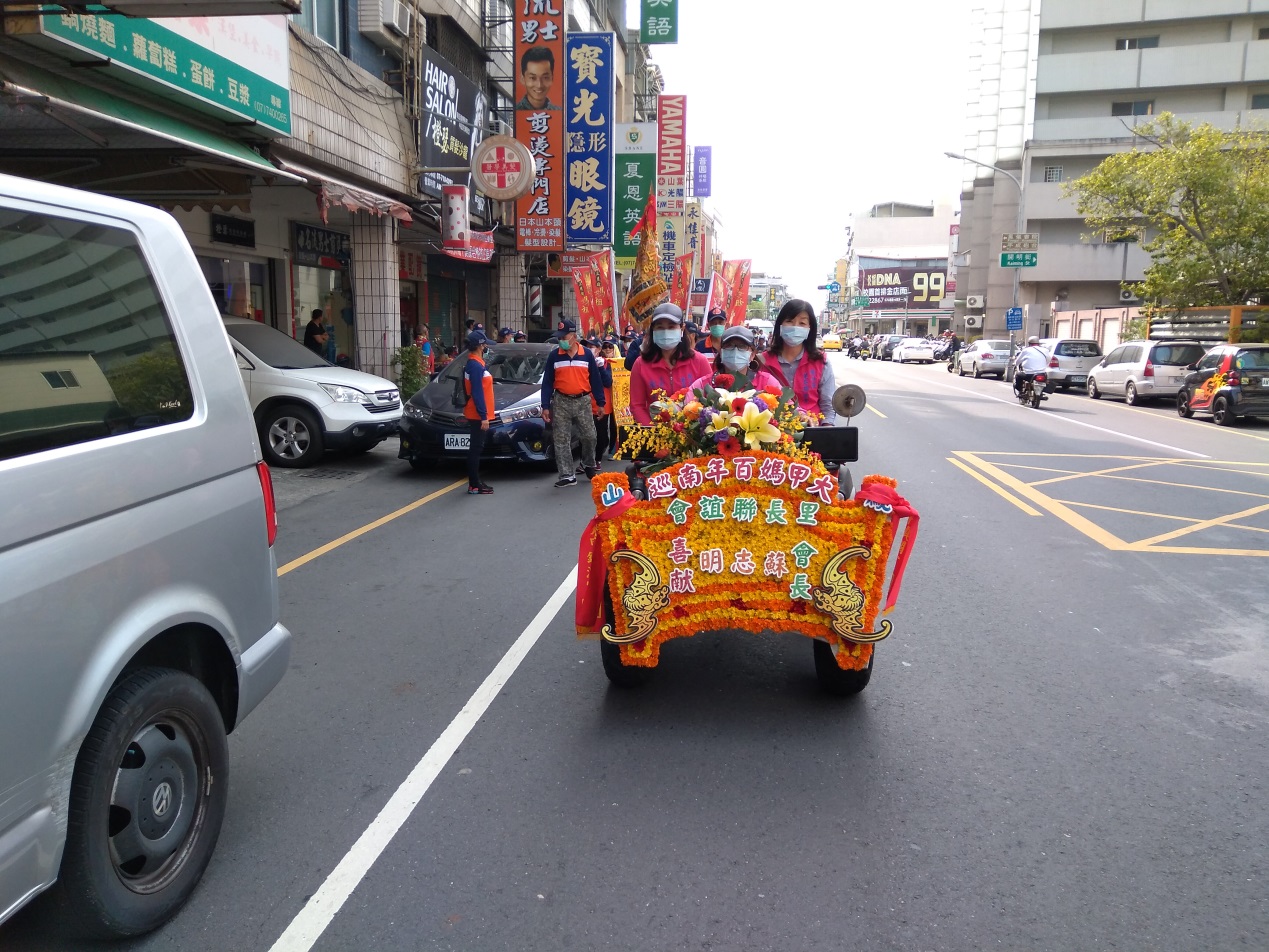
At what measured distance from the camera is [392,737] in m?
4.27

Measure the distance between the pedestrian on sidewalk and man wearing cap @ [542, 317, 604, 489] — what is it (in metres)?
0.66

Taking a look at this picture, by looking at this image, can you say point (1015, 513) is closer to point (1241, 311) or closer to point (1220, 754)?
point (1220, 754)

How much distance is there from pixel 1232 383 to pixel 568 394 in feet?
47.4

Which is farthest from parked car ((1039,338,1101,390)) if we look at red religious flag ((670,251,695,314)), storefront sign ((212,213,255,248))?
storefront sign ((212,213,255,248))

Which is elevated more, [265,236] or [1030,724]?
[265,236]

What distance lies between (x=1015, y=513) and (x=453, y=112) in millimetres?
15328

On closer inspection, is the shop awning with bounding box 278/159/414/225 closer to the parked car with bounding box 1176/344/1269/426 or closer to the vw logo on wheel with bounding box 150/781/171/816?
the vw logo on wheel with bounding box 150/781/171/816

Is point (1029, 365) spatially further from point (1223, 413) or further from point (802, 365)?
point (802, 365)

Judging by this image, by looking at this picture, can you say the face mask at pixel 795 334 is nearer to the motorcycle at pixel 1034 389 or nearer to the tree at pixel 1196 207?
the motorcycle at pixel 1034 389

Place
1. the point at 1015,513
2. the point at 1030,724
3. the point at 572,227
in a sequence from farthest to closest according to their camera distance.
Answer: the point at 572,227
the point at 1015,513
the point at 1030,724

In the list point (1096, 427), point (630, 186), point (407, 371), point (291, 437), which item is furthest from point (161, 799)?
point (630, 186)

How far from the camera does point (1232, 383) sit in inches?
727

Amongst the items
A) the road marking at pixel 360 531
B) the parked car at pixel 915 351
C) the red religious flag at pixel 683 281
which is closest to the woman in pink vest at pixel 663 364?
the road marking at pixel 360 531

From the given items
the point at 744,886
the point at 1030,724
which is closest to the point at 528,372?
the point at 1030,724
